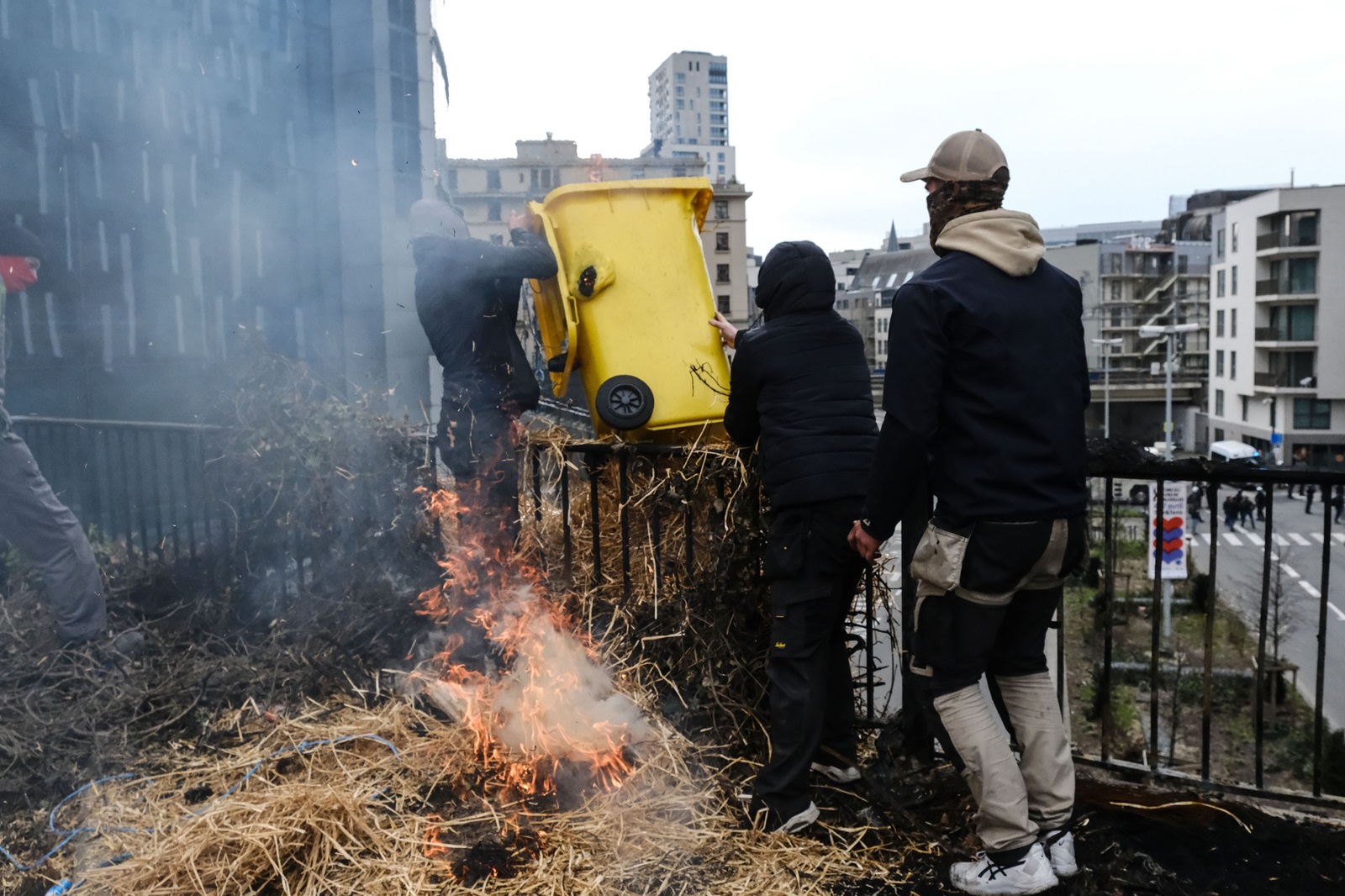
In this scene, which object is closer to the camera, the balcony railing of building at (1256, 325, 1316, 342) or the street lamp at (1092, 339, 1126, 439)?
the street lamp at (1092, 339, 1126, 439)

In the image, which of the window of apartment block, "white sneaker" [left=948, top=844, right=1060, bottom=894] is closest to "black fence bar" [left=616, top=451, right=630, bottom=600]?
"white sneaker" [left=948, top=844, right=1060, bottom=894]

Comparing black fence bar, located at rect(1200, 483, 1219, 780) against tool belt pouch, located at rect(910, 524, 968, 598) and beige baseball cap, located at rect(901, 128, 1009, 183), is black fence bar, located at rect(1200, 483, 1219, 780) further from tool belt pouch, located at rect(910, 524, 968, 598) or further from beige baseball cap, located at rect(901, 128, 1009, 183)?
beige baseball cap, located at rect(901, 128, 1009, 183)

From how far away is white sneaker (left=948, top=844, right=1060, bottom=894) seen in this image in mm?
2758

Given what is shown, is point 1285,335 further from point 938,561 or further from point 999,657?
point 938,561

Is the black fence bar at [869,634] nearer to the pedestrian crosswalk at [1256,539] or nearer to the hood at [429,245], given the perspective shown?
the hood at [429,245]

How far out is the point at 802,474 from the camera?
319 cm

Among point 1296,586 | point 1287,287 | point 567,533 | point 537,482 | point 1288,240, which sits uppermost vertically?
point 1288,240

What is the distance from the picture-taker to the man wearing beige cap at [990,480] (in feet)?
8.68

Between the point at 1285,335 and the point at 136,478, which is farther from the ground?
the point at 1285,335

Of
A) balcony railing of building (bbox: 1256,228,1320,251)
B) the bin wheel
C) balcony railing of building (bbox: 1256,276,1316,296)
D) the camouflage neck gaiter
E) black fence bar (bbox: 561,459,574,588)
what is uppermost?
balcony railing of building (bbox: 1256,228,1320,251)

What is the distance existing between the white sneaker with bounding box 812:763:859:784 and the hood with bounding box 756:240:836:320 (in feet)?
5.61

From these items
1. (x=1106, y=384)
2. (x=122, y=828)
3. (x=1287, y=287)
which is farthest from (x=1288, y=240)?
(x=122, y=828)

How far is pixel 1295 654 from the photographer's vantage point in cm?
3209

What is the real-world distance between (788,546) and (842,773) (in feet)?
3.05
